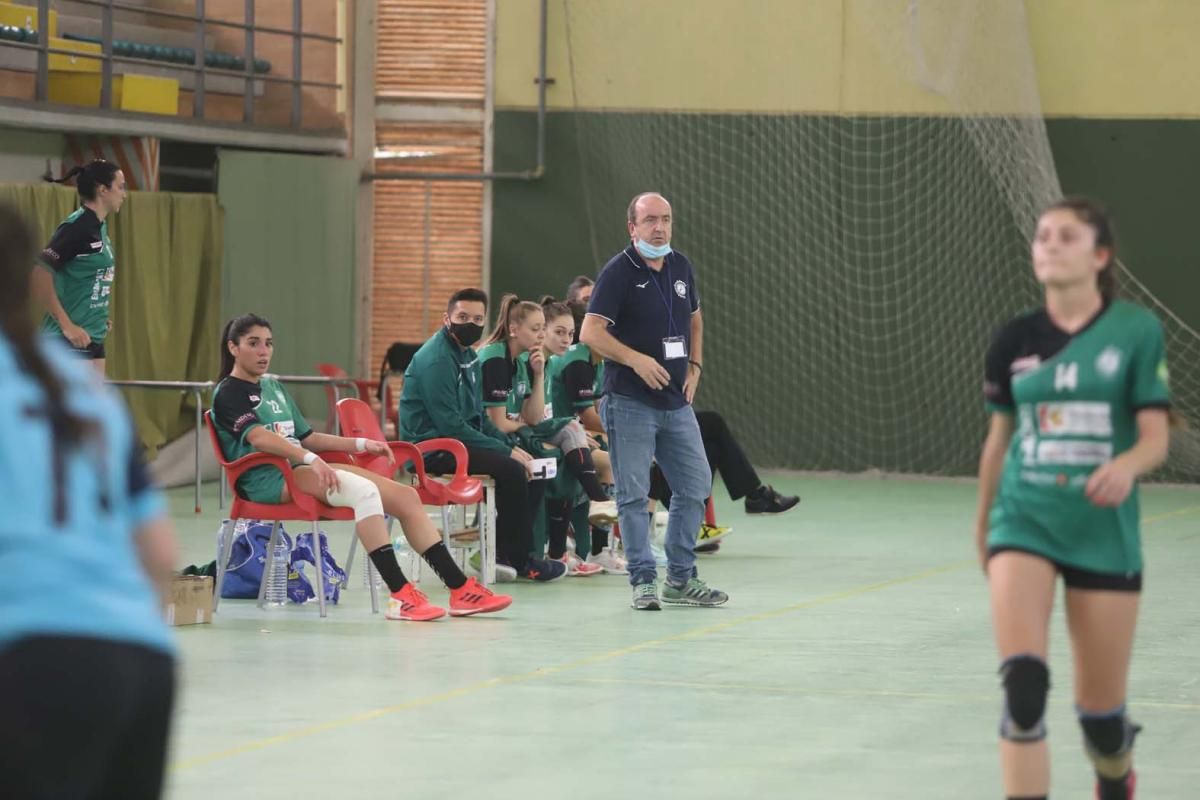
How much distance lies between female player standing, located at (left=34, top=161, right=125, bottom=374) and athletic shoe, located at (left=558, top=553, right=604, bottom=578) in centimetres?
266

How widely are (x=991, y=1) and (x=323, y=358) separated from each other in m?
6.10

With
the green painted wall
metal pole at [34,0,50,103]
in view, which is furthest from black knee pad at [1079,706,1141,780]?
the green painted wall

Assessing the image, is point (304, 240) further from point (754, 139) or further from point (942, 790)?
point (942, 790)

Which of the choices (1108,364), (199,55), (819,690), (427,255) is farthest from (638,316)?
(427,255)

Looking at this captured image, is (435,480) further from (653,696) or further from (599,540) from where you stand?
(653,696)

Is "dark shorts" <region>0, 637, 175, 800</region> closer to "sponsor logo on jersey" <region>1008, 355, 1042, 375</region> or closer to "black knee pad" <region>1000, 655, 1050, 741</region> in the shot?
"black knee pad" <region>1000, 655, 1050, 741</region>

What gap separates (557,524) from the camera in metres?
9.81

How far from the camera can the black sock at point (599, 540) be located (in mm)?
10367

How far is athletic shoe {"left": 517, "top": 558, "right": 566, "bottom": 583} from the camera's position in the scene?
30.9 ft

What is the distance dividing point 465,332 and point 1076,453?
5.29 m

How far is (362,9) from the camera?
16.7 metres

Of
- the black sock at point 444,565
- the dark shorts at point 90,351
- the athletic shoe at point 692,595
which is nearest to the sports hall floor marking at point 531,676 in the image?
the athletic shoe at point 692,595

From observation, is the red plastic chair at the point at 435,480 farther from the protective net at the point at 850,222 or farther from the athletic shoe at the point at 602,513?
the protective net at the point at 850,222

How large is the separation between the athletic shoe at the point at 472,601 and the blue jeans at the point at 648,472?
0.63 meters
